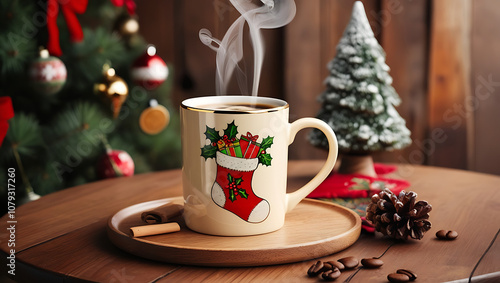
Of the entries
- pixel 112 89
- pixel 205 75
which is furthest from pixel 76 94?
pixel 205 75

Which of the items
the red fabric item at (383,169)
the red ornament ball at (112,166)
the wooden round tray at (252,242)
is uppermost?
the wooden round tray at (252,242)

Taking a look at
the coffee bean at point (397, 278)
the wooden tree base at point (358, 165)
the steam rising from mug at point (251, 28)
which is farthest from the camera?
the wooden tree base at point (358, 165)

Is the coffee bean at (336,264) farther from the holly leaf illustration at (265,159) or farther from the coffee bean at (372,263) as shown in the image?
the holly leaf illustration at (265,159)

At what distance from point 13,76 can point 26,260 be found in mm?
793

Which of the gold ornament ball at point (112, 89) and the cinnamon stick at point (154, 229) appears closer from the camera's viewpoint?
the cinnamon stick at point (154, 229)

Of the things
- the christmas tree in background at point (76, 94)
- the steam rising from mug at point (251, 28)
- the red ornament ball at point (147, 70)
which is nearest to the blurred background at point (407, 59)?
the christmas tree in background at point (76, 94)

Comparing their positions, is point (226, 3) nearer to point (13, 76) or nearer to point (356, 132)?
point (13, 76)

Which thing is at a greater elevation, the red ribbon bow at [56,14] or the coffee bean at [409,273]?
the red ribbon bow at [56,14]

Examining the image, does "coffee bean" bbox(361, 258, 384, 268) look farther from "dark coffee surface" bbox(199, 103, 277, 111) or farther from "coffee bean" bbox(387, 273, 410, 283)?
"dark coffee surface" bbox(199, 103, 277, 111)

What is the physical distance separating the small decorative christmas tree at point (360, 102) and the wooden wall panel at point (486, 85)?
0.75m

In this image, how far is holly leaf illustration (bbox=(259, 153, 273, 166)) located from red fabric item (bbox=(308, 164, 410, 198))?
300 millimetres

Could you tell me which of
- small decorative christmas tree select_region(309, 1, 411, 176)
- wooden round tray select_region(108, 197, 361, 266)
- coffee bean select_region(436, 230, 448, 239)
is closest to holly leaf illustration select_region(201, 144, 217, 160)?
wooden round tray select_region(108, 197, 361, 266)

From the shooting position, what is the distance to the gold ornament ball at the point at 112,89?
59.7 inches

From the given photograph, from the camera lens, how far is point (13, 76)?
1417 mm
